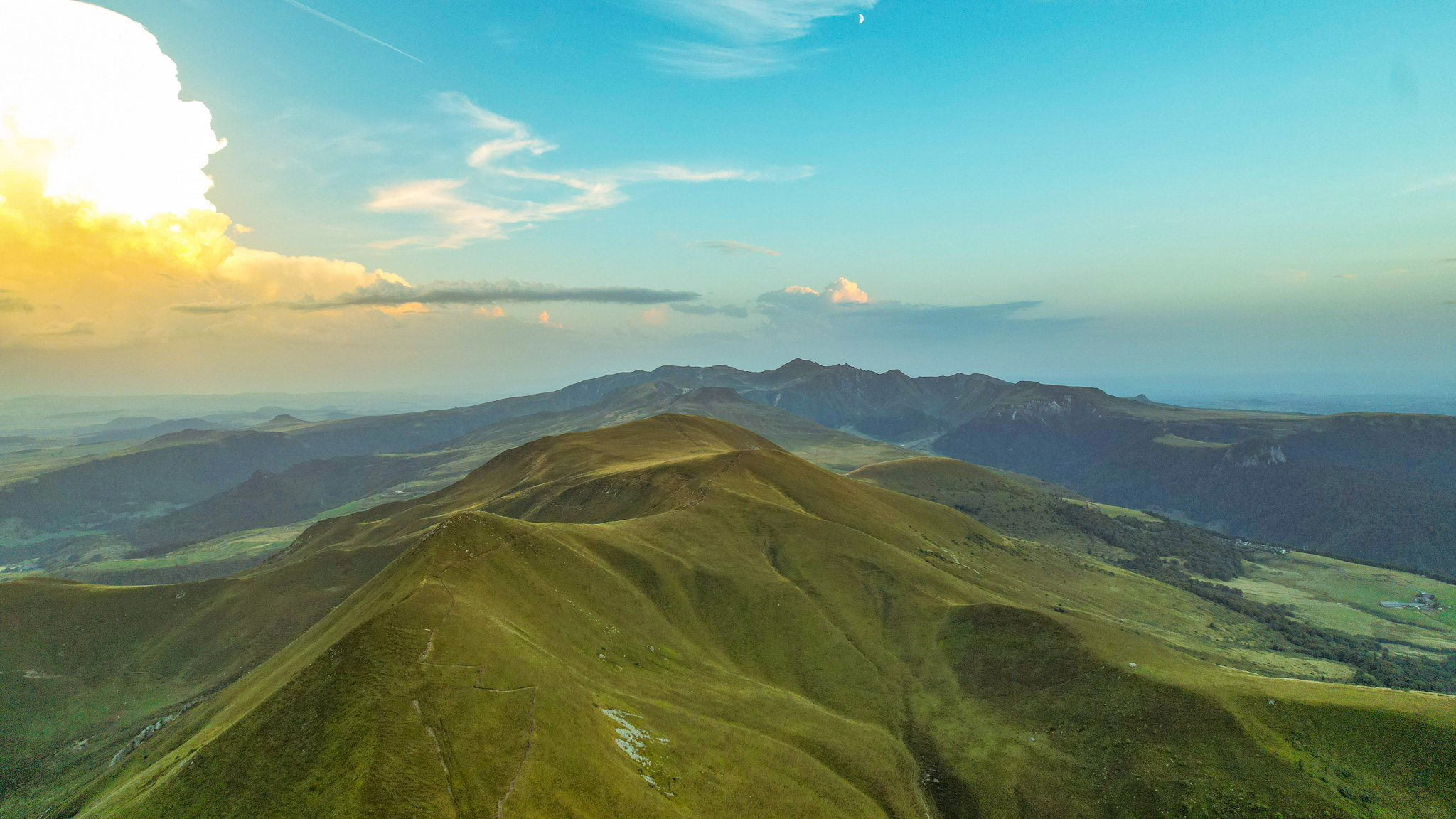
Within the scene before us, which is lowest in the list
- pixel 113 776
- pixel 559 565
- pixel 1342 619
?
pixel 1342 619

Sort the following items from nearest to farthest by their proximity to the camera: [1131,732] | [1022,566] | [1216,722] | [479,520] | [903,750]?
[1216,722], [1131,732], [903,750], [479,520], [1022,566]

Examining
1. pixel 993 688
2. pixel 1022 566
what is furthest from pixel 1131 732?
pixel 1022 566

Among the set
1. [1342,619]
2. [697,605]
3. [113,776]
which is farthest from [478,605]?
[1342,619]

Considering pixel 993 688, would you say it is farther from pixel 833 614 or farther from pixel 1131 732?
pixel 833 614

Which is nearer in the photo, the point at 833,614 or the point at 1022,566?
the point at 833,614

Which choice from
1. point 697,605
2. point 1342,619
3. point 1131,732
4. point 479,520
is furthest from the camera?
point 1342,619

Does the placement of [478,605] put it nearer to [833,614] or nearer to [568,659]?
[568,659]

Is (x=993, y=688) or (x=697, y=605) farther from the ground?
(x=697, y=605)
